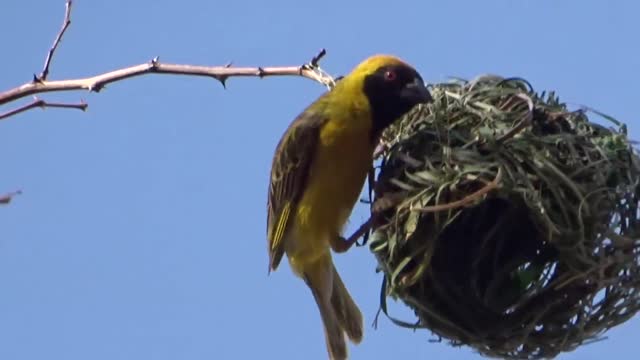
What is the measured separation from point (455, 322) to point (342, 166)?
2.08ft

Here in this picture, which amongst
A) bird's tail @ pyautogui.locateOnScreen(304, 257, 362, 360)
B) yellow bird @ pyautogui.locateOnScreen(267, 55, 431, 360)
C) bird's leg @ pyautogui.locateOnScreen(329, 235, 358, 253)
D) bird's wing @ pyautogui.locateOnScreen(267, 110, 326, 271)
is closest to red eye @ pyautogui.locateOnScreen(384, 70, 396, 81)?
yellow bird @ pyautogui.locateOnScreen(267, 55, 431, 360)

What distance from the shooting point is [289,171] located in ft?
10.7

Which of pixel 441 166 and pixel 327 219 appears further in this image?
pixel 327 219

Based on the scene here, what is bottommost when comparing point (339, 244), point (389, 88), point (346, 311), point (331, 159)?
point (346, 311)

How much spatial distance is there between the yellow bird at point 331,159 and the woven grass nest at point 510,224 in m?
0.28

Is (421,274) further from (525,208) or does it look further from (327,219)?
(327,219)

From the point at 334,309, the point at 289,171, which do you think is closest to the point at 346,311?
the point at 334,309

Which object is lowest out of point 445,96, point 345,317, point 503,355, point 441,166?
point 503,355

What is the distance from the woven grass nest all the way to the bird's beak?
0.09 metres

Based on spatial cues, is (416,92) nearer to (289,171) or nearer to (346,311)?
(289,171)

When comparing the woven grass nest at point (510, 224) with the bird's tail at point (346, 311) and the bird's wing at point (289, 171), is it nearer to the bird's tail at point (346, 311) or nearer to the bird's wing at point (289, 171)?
the bird's wing at point (289, 171)

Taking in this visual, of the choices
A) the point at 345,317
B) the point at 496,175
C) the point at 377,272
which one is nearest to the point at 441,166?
the point at 496,175

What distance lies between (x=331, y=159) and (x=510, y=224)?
Answer: 0.68 metres

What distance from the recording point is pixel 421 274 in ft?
8.81
